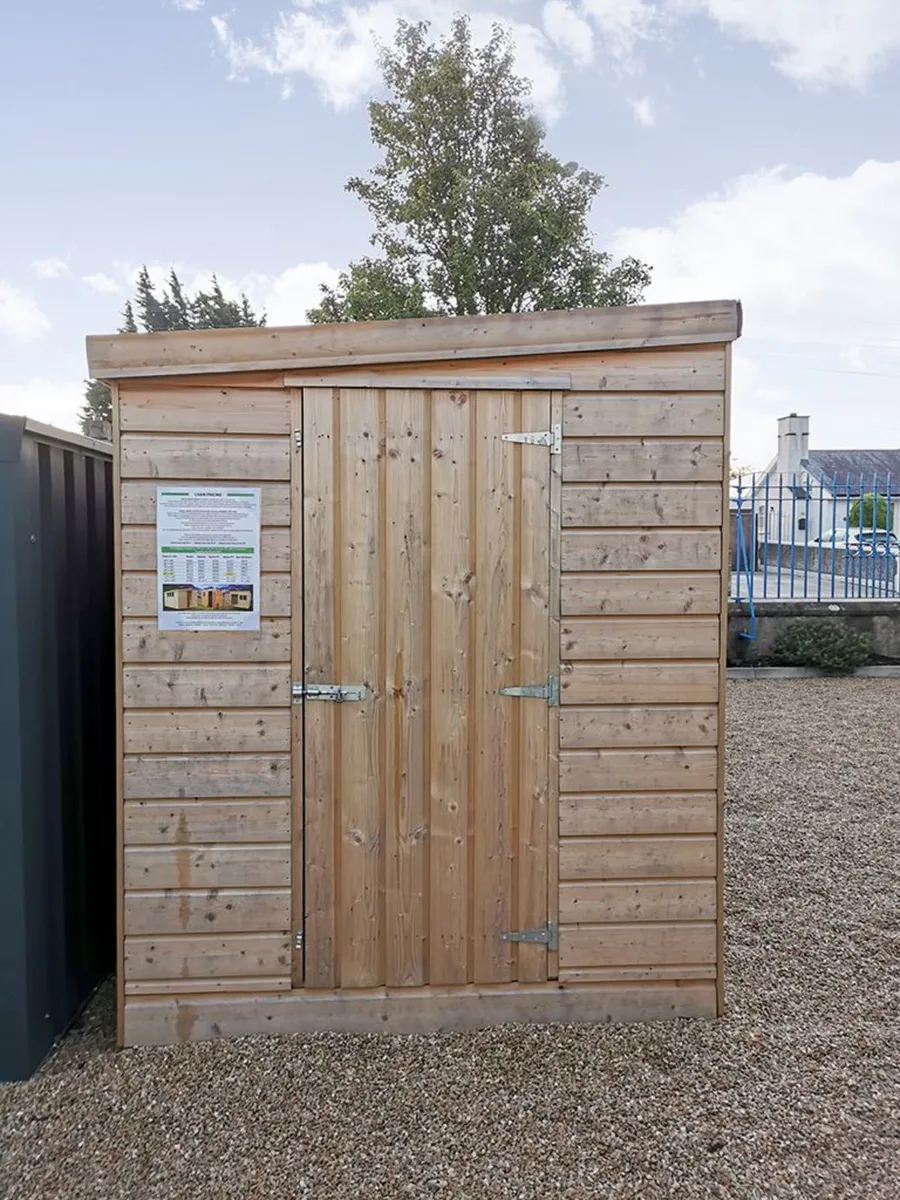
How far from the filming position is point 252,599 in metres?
2.86

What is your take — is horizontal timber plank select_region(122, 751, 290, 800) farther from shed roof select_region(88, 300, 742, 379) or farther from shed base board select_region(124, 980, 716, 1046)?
shed roof select_region(88, 300, 742, 379)

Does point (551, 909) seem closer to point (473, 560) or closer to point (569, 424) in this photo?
point (473, 560)

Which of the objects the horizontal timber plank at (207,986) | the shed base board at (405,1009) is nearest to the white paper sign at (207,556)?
the horizontal timber plank at (207,986)

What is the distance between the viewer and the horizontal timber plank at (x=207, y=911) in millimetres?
2883

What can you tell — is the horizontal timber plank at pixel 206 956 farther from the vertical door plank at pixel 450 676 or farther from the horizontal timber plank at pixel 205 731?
the horizontal timber plank at pixel 205 731

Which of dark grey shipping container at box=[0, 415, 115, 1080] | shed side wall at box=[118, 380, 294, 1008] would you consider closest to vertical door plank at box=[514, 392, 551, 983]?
shed side wall at box=[118, 380, 294, 1008]

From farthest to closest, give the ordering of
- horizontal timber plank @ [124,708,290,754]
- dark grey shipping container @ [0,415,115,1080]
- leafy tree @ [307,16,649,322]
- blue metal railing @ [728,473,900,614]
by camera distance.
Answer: leafy tree @ [307,16,649,322]
blue metal railing @ [728,473,900,614]
horizontal timber plank @ [124,708,290,754]
dark grey shipping container @ [0,415,115,1080]

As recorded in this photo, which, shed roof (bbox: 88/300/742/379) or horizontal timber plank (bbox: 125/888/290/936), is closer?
shed roof (bbox: 88/300/742/379)

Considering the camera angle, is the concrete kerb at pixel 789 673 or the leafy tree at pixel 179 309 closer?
the concrete kerb at pixel 789 673

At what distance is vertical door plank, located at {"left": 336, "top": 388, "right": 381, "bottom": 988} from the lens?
2.86m

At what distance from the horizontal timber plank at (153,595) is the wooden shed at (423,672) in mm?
11

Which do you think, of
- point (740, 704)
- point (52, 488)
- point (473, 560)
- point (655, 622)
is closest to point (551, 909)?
point (655, 622)

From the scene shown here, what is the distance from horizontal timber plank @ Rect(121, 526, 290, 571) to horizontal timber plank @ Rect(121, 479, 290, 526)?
0.10ft

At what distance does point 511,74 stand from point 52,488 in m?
14.7
